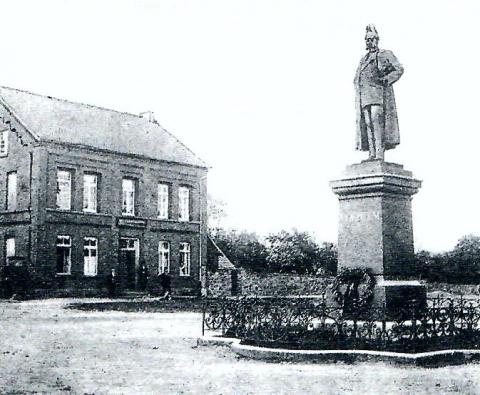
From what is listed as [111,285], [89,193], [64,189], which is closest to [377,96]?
[111,285]

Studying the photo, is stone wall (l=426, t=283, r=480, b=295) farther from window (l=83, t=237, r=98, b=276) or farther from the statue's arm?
the statue's arm

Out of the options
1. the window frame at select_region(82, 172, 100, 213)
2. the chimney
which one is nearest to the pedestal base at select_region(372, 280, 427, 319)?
the window frame at select_region(82, 172, 100, 213)

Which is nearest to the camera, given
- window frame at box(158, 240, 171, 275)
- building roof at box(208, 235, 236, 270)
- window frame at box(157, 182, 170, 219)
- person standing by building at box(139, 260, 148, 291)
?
person standing by building at box(139, 260, 148, 291)

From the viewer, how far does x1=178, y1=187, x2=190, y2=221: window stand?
42.9 meters

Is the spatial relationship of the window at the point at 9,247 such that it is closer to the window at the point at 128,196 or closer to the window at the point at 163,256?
the window at the point at 128,196

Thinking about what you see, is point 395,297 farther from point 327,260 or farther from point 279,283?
point 327,260

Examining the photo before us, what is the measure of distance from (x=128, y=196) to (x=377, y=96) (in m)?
29.6

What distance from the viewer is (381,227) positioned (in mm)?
11078

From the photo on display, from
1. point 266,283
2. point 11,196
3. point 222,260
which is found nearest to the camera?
point 11,196

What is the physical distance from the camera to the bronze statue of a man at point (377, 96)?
11.7 meters

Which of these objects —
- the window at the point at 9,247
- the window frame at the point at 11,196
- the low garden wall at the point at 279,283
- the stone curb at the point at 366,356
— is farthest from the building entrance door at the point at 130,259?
the stone curb at the point at 366,356

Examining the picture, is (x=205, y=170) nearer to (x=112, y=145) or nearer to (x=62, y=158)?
(x=112, y=145)

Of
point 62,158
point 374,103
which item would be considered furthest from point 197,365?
point 62,158

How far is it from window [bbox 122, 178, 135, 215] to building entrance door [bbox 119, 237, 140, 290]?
5.27ft
